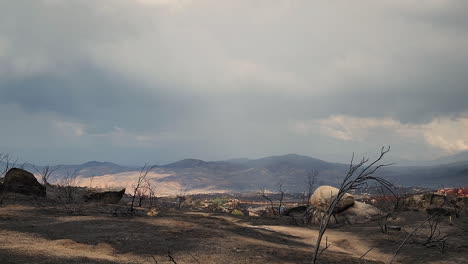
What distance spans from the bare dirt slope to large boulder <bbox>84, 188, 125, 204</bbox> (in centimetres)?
413

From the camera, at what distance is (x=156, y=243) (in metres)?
7.00

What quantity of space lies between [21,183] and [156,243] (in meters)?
8.84

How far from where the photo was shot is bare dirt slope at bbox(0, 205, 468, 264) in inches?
222

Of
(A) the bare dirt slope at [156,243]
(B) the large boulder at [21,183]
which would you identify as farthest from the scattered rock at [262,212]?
(B) the large boulder at [21,183]

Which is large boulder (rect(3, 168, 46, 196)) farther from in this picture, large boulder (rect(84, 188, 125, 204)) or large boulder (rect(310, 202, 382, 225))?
large boulder (rect(310, 202, 382, 225))

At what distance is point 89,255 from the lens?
5422 mm

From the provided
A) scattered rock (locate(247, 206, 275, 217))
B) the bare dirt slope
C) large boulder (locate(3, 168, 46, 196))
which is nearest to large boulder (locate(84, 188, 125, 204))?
large boulder (locate(3, 168, 46, 196))

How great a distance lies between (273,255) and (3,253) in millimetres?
4606

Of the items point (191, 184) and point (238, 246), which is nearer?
point (238, 246)

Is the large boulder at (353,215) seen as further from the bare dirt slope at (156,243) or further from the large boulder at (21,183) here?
the large boulder at (21,183)

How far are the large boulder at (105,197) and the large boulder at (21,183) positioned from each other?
1953 millimetres

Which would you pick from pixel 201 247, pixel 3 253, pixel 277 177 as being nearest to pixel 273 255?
pixel 201 247

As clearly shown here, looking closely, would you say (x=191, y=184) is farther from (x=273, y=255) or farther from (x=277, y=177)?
(x=273, y=255)

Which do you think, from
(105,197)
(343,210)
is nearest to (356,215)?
(343,210)
